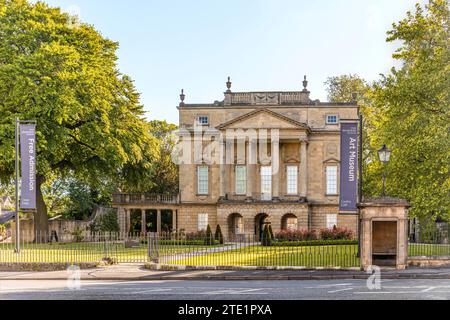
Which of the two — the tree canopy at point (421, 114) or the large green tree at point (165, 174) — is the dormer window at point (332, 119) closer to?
the large green tree at point (165, 174)

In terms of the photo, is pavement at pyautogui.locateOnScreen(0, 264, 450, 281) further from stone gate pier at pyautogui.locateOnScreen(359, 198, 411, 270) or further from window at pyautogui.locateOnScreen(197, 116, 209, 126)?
window at pyautogui.locateOnScreen(197, 116, 209, 126)

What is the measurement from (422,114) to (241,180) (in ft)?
102

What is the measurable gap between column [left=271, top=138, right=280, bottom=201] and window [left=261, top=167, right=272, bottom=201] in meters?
0.91

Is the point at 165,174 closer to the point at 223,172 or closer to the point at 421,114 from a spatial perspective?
the point at 223,172

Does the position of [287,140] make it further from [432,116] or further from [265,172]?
[432,116]

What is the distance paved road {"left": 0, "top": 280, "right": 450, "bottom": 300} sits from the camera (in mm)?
18750

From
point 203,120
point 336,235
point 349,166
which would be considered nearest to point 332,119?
point 203,120

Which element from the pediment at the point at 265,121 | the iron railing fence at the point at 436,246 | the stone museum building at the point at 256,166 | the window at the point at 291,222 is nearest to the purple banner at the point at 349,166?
the iron railing fence at the point at 436,246

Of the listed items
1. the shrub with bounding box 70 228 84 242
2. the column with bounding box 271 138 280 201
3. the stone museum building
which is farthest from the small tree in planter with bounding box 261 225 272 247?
the shrub with bounding box 70 228 84 242

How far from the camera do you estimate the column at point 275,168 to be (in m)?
63.3

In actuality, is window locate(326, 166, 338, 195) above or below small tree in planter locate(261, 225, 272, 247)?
above

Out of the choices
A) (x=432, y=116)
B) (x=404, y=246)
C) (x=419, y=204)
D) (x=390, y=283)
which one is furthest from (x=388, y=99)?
(x=390, y=283)

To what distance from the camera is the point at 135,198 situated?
66062 mm

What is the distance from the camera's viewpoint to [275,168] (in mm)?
63969
